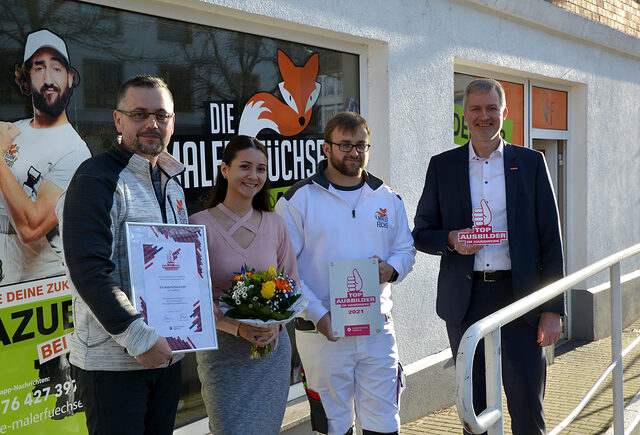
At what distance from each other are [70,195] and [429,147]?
3.82m

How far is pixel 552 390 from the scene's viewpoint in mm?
6363

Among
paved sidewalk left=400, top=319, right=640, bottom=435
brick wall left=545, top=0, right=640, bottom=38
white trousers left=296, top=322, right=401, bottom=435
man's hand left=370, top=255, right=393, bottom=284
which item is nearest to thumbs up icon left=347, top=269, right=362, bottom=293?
man's hand left=370, top=255, right=393, bottom=284

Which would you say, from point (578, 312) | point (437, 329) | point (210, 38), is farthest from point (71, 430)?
point (578, 312)

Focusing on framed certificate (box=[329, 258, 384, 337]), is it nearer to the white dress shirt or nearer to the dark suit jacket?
the dark suit jacket

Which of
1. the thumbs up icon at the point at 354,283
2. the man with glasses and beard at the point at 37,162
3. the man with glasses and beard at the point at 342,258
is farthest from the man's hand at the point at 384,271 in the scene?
the man with glasses and beard at the point at 37,162

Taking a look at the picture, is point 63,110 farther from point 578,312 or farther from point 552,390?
point 578,312

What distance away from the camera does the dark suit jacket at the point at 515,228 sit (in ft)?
11.2

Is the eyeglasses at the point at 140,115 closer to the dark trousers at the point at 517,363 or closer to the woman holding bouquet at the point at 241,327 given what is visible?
the woman holding bouquet at the point at 241,327

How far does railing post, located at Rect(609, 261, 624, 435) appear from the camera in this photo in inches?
154

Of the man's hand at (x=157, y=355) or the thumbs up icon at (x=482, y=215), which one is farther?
the thumbs up icon at (x=482, y=215)

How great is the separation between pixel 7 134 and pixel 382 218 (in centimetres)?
181

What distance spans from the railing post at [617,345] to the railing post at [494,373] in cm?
183

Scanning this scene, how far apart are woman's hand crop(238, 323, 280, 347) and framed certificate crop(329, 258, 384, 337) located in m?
0.52

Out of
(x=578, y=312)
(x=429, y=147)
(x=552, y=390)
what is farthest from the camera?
(x=578, y=312)
